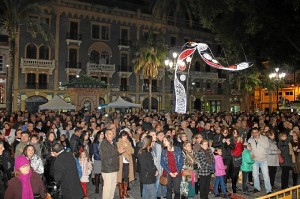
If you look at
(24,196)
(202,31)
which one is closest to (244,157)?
(24,196)

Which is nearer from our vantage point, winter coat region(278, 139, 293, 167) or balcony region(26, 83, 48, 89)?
winter coat region(278, 139, 293, 167)

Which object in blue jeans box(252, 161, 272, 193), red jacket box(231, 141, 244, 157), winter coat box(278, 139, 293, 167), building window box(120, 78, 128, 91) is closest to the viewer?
blue jeans box(252, 161, 272, 193)

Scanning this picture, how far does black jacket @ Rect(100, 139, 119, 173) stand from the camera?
7488mm

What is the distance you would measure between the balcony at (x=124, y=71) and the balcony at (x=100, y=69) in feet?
3.69

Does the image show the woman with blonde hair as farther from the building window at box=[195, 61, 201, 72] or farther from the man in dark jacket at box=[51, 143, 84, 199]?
the building window at box=[195, 61, 201, 72]

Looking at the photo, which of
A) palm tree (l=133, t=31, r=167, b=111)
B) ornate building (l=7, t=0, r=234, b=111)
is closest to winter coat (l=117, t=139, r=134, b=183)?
ornate building (l=7, t=0, r=234, b=111)

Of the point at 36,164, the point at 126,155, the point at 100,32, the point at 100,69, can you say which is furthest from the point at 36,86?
the point at 36,164

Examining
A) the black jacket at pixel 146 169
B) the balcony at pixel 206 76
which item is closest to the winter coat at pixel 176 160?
the black jacket at pixel 146 169

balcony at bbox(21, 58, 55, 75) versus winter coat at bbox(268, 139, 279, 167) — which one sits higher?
balcony at bbox(21, 58, 55, 75)

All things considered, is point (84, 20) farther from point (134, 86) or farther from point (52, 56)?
point (134, 86)

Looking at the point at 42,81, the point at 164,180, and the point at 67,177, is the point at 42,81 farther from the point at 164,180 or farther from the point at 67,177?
the point at 67,177

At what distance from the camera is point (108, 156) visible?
24.6ft

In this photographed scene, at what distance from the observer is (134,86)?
43.7 metres

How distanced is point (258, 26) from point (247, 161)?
620 cm
